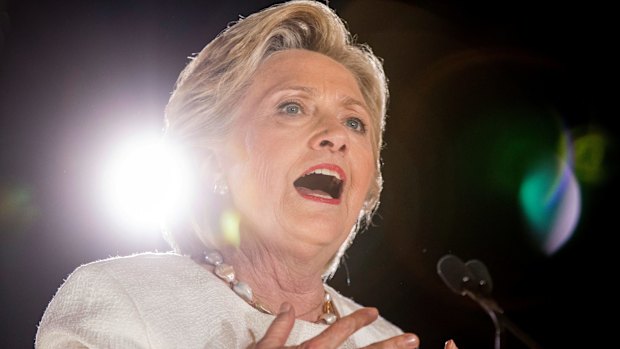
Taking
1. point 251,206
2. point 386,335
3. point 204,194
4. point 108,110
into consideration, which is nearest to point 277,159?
point 251,206

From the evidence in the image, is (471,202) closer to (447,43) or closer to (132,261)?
(447,43)

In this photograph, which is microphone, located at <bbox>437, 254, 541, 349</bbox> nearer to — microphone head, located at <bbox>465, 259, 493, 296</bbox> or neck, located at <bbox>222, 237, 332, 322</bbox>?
microphone head, located at <bbox>465, 259, 493, 296</bbox>

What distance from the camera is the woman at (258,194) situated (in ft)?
5.10

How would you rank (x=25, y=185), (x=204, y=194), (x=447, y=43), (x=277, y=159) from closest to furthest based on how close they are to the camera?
(x=277, y=159) < (x=204, y=194) < (x=25, y=185) < (x=447, y=43)

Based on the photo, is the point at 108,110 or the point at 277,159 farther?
the point at 108,110

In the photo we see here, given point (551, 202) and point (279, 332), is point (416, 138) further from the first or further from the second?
point (279, 332)

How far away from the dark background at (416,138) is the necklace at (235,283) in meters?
0.95

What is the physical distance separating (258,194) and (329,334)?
62 cm

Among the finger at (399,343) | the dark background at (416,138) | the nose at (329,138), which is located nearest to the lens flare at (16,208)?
the dark background at (416,138)

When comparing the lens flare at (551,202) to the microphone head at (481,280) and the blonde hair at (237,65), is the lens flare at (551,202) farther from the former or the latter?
→ the blonde hair at (237,65)

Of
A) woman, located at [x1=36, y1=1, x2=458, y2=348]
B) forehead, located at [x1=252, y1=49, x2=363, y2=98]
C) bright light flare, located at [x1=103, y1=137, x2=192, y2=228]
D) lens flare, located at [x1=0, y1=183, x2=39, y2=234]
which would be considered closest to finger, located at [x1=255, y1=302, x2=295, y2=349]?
woman, located at [x1=36, y1=1, x2=458, y2=348]

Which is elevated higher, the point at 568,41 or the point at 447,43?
the point at 568,41

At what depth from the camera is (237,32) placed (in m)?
2.02

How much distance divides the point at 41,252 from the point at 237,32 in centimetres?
135
